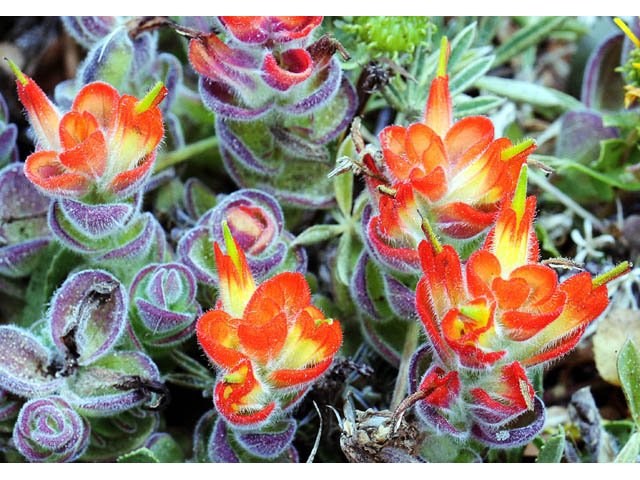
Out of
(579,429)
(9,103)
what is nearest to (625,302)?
(579,429)

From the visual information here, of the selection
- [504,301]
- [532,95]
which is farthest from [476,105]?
[504,301]

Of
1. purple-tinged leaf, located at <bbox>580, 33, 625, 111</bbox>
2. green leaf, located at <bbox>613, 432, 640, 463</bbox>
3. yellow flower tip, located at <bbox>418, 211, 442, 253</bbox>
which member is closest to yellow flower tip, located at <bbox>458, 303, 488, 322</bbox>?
yellow flower tip, located at <bbox>418, 211, 442, 253</bbox>

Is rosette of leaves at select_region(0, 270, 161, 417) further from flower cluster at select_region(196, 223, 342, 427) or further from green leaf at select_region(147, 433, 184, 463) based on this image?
flower cluster at select_region(196, 223, 342, 427)

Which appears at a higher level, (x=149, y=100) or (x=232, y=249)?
(x=149, y=100)

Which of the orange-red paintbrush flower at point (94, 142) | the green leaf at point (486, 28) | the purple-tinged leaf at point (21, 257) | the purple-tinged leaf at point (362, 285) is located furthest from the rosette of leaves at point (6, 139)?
the green leaf at point (486, 28)

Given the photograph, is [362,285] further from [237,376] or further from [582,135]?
[582,135]

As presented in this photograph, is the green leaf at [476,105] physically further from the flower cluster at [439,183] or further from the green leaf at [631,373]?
the green leaf at [631,373]
